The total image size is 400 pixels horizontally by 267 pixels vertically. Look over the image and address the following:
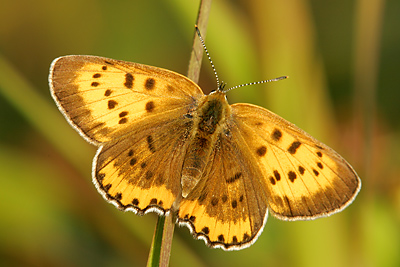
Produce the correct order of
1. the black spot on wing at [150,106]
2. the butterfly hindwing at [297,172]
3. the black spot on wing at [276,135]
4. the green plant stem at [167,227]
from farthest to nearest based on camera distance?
the black spot on wing at [150,106] → the black spot on wing at [276,135] → the butterfly hindwing at [297,172] → the green plant stem at [167,227]

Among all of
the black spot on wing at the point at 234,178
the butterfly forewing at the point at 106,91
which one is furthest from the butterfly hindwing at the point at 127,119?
the black spot on wing at the point at 234,178

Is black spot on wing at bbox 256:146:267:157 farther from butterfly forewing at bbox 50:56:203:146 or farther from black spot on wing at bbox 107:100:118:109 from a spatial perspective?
black spot on wing at bbox 107:100:118:109

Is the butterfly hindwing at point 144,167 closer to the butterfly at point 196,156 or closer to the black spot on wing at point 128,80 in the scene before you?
the butterfly at point 196,156

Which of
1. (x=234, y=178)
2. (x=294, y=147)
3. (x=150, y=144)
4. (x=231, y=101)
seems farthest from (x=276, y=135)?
(x=231, y=101)

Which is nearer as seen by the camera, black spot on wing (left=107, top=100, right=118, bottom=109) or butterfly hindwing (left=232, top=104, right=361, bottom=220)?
butterfly hindwing (left=232, top=104, right=361, bottom=220)

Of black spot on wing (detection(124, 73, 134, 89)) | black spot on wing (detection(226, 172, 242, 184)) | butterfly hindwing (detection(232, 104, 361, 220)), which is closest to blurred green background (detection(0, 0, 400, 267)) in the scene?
butterfly hindwing (detection(232, 104, 361, 220))
